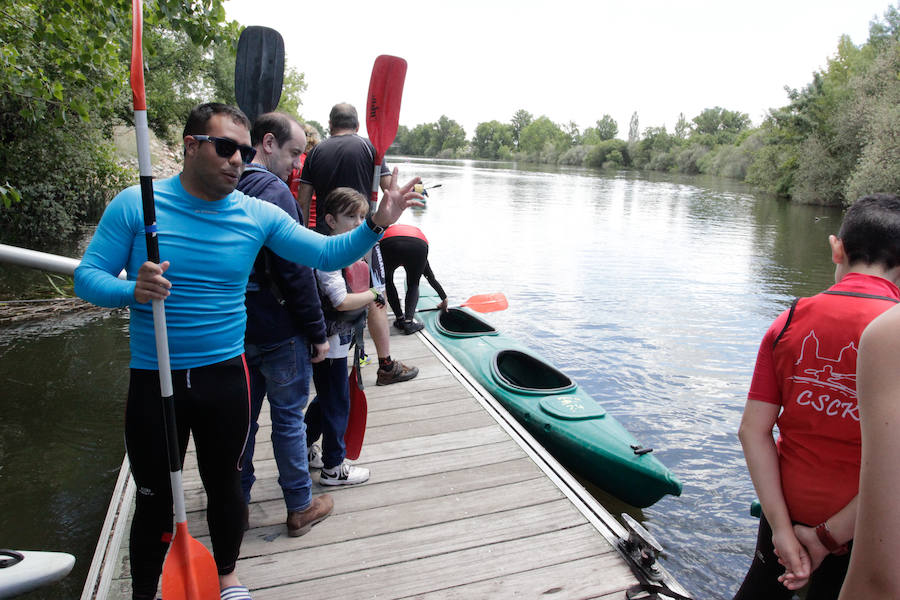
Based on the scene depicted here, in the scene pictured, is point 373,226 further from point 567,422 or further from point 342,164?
point 567,422

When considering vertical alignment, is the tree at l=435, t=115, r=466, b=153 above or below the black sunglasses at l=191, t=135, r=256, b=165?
above

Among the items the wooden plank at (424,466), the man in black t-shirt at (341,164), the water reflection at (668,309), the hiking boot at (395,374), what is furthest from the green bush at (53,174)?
the wooden plank at (424,466)

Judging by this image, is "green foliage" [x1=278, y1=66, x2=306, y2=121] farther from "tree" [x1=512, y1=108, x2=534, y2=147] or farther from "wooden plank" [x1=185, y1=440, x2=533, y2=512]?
"tree" [x1=512, y1=108, x2=534, y2=147]

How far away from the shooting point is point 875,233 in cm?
163

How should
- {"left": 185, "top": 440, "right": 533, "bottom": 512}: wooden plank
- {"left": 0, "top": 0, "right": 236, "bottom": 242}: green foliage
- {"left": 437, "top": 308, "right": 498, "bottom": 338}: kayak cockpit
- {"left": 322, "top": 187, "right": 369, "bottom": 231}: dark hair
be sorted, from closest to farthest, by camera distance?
{"left": 322, "top": 187, "right": 369, "bottom": 231}: dark hair
{"left": 185, "top": 440, "right": 533, "bottom": 512}: wooden plank
{"left": 0, "top": 0, "right": 236, "bottom": 242}: green foliage
{"left": 437, "top": 308, "right": 498, "bottom": 338}: kayak cockpit

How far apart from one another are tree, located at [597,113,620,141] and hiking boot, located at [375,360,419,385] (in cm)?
12822

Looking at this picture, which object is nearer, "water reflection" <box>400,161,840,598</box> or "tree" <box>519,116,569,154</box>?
"water reflection" <box>400,161,840,598</box>

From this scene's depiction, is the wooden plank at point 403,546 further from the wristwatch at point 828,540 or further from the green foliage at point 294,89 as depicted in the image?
the green foliage at point 294,89

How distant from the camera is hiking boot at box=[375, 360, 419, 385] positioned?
459 cm

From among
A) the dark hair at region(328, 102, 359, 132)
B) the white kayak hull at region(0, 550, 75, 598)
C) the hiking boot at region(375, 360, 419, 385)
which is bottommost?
the hiking boot at region(375, 360, 419, 385)

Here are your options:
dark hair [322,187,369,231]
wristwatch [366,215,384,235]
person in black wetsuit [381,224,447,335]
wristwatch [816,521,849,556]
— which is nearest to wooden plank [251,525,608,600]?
wristwatch [816,521,849,556]

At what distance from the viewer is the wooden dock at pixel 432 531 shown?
241 cm

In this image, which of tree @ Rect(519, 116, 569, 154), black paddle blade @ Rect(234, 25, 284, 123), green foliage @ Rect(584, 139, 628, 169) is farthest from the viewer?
tree @ Rect(519, 116, 569, 154)

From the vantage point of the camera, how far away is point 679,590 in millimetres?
2398
